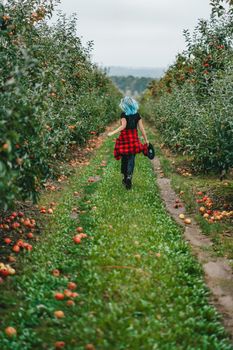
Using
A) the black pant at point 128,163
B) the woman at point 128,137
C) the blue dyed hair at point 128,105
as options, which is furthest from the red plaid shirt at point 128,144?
the blue dyed hair at point 128,105

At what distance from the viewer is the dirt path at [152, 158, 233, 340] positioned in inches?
217

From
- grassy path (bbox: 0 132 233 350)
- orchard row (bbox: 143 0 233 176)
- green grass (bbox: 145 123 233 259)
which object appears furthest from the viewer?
orchard row (bbox: 143 0 233 176)

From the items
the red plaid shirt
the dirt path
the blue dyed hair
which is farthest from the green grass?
the blue dyed hair

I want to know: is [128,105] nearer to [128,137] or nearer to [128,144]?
[128,137]

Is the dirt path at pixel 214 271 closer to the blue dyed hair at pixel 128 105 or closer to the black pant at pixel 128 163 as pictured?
the black pant at pixel 128 163

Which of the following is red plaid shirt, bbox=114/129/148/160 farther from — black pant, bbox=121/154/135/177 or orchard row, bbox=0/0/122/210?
orchard row, bbox=0/0/122/210

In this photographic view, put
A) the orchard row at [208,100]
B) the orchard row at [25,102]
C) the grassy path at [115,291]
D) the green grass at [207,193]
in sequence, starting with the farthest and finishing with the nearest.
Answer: the orchard row at [208,100] < the green grass at [207,193] < the orchard row at [25,102] < the grassy path at [115,291]

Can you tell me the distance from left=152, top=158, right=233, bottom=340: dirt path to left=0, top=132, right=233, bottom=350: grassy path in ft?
0.58

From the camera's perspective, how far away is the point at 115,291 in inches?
208

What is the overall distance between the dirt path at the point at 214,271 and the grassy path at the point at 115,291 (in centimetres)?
18

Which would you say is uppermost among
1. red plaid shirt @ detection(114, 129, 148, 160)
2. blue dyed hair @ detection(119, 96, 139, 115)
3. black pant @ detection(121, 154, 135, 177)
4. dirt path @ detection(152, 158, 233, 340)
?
blue dyed hair @ detection(119, 96, 139, 115)

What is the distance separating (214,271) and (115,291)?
1909 millimetres

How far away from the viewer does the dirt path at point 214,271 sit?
5.52 meters

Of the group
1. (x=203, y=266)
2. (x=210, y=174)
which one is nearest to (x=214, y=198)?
(x=210, y=174)
